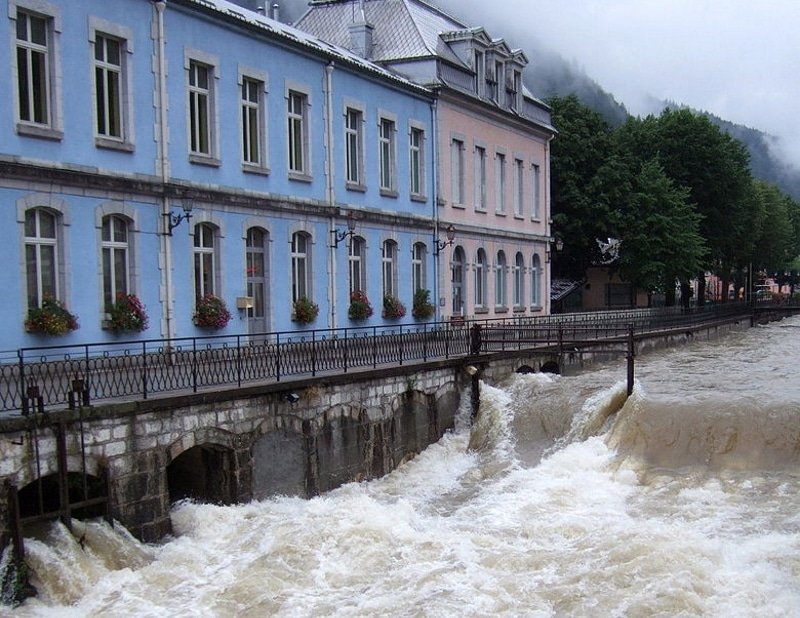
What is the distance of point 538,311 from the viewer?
39781 millimetres

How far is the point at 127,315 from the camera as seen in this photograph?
784 inches

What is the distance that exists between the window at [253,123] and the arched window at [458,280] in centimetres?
1045

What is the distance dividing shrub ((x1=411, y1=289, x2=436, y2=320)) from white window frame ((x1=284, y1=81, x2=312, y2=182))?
261 inches

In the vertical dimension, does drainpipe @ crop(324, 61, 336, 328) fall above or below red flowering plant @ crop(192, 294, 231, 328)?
above

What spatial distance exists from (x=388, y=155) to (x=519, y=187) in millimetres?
9548

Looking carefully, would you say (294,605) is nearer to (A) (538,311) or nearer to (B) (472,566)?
(B) (472,566)

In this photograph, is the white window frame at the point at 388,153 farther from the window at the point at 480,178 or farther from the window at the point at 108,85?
the window at the point at 108,85

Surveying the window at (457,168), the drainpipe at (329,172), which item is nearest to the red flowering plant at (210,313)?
the drainpipe at (329,172)

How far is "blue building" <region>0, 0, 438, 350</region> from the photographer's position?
1845 cm

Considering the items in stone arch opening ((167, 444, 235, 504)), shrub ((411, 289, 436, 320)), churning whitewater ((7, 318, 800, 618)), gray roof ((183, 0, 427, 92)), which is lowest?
churning whitewater ((7, 318, 800, 618))

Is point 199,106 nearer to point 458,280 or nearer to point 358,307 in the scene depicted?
point 358,307

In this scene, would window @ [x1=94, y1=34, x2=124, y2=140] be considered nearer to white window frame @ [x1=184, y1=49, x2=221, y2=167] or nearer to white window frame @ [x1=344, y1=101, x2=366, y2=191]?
white window frame @ [x1=184, y1=49, x2=221, y2=167]

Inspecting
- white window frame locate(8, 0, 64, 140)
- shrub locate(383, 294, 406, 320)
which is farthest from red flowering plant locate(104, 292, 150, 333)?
shrub locate(383, 294, 406, 320)

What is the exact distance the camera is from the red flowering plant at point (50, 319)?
18.1 m
